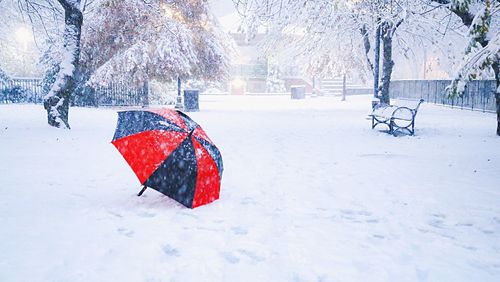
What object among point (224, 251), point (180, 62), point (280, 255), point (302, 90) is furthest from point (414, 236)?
point (302, 90)

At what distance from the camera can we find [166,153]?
4645 millimetres

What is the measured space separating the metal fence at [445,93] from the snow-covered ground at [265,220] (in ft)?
21.8

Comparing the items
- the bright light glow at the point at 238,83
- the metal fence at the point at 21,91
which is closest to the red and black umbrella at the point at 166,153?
the metal fence at the point at 21,91

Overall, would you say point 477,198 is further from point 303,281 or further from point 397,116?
point 397,116

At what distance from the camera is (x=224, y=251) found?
387 centimetres

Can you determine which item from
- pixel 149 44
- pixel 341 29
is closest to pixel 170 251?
pixel 341 29

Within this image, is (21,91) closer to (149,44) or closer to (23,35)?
(149,44)

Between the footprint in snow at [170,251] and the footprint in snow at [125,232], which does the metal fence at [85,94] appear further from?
the footprint in snow at [170,251]

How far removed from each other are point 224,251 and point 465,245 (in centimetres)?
234

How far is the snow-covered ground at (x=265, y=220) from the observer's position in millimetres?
3508

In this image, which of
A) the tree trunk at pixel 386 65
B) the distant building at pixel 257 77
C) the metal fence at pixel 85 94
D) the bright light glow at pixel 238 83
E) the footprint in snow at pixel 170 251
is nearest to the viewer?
the footprint in snow at pixel 170 251

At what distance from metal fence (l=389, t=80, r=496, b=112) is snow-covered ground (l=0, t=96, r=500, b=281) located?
665cm

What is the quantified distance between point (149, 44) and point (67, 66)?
975 centimetres

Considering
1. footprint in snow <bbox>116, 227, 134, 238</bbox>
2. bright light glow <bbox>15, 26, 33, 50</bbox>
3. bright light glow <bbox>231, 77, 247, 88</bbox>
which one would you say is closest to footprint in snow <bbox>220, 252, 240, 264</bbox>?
footprint in snow <bbox>116, 227, 134, 238</bbox>
